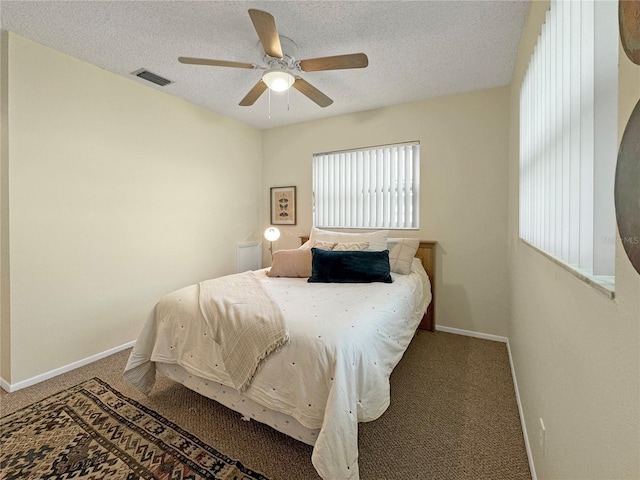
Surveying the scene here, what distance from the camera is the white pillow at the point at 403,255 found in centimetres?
289

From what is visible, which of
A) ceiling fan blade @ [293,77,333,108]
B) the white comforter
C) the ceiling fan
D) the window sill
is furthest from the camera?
ceiling fan blade @ [293,77,333,108]

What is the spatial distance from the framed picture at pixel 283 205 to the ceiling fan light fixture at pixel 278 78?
6.66ft

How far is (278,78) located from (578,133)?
1.90m

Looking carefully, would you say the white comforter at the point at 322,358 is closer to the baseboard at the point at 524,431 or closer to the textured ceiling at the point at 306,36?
the baseboard at the point at 524,431

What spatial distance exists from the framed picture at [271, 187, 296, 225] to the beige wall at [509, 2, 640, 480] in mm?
3175

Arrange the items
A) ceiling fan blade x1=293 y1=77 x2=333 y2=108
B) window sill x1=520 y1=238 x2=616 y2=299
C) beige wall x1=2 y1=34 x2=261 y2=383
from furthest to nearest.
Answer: ceiling fan blade x1=293 y1=77 x2=333 y2=108, beige wall x1=2 y1=34 x2=261 y2=383, window sill x1=520 y1=238 x2=616 y2=299

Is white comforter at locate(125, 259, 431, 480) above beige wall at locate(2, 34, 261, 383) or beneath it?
beneath

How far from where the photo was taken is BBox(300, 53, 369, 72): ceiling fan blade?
1.94 meters

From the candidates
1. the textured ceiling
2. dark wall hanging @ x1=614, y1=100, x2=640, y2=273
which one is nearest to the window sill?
dark wall hanging @ x1=614, y1=100, x2=640, y2=273

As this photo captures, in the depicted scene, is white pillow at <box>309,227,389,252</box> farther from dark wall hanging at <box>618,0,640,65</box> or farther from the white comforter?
dark wall hanging at <box>618,0,640,65</box>

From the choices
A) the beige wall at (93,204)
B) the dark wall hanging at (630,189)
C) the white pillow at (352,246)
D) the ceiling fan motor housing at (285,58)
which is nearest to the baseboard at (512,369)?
the white pillow at (352,246)

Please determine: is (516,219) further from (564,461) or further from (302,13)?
(302,13)

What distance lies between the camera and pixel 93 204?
2.64m

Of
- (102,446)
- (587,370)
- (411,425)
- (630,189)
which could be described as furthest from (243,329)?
(630,189)
